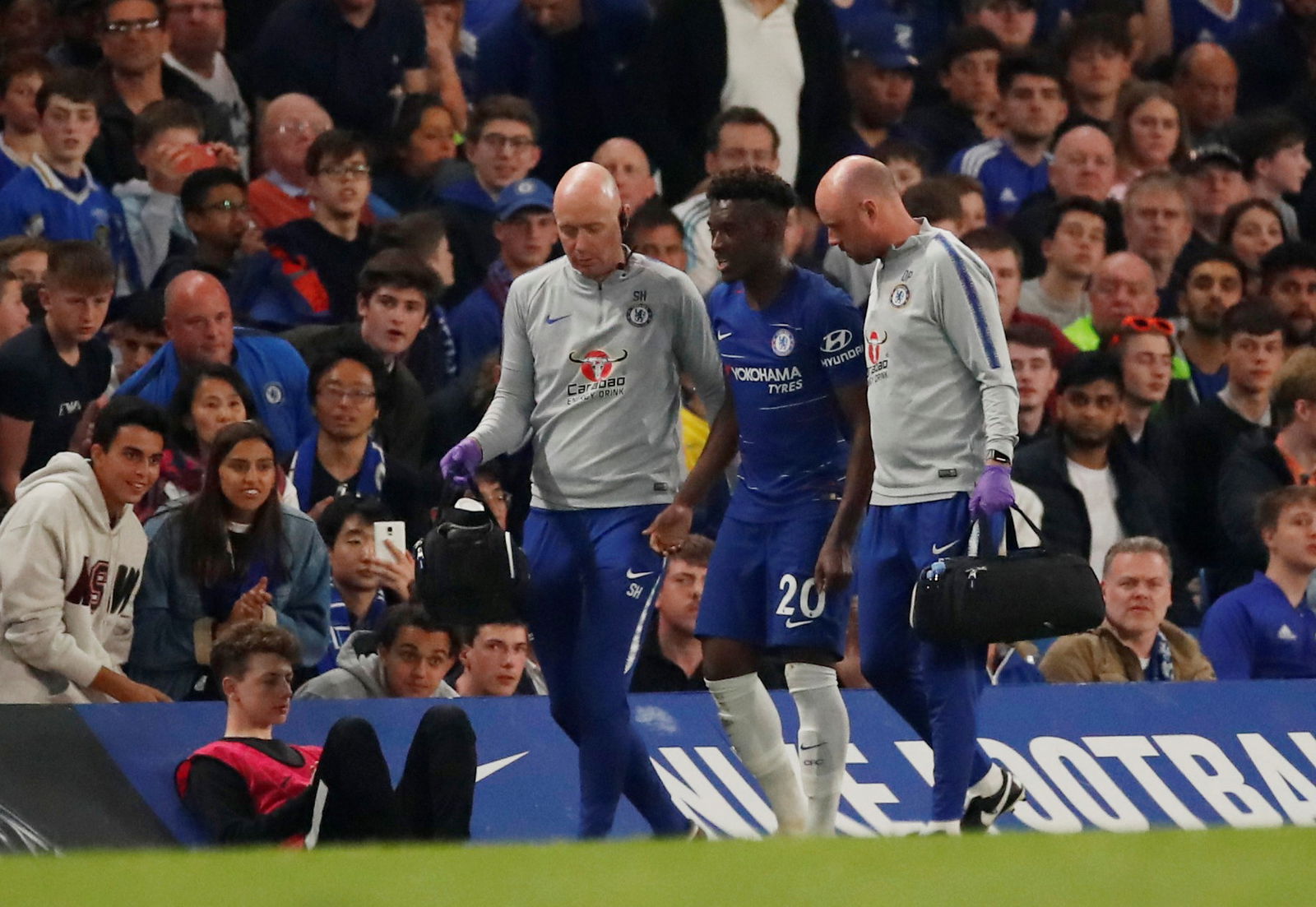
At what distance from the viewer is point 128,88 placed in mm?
12062

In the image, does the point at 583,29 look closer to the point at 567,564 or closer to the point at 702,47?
the point at 702,47

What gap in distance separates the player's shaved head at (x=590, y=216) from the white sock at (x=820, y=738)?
1503 millimetres

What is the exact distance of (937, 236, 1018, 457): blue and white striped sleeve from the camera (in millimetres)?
7449

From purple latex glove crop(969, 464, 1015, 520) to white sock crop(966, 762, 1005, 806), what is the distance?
0.94m

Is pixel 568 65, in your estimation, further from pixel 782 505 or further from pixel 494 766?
Answer: pixel 782 505

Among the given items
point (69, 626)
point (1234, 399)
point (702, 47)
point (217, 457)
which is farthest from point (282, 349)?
point (1234, 399)

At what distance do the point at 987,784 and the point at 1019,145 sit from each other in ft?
22.0

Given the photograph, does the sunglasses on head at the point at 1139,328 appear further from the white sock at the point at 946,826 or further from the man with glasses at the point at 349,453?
the white sock at the point at 946,826

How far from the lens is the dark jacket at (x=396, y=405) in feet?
34.8

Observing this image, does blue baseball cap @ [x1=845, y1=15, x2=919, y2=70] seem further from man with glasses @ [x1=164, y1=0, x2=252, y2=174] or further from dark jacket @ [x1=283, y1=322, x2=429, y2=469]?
dark jacket @ [x1=283, y1=322, x2=429, y2=469]

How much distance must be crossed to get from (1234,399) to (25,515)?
20.1 feet

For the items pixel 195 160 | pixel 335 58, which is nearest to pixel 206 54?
pixel 335 58

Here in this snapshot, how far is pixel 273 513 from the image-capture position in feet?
29.9

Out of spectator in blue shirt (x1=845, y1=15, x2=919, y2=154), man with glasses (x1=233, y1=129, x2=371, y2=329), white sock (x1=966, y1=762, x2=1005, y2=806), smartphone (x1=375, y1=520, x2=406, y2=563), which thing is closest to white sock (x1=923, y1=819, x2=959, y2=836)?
white sock (x1=966, y1=762, x2=1005, y2=806)
